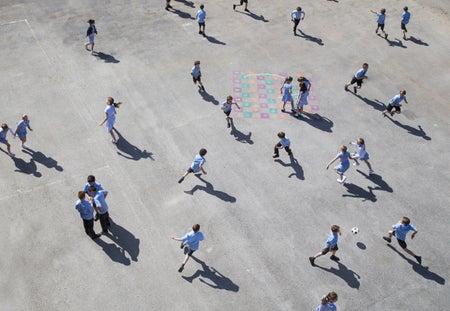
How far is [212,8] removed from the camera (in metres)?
25.5

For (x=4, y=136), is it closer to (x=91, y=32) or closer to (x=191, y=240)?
(x=91, y=32)

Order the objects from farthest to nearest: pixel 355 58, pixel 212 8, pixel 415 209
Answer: pixel 212 8 < pixel 355 58 < pixel 415 209

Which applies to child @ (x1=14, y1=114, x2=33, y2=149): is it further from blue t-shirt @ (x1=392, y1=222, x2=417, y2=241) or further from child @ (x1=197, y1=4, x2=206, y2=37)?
blue t-shirt @ (x1=392, y1=222, x2=417, y2=241)

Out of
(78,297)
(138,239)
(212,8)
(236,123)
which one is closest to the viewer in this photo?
(78,297)

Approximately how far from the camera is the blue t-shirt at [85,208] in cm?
1257

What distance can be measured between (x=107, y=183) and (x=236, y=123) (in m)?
5.84

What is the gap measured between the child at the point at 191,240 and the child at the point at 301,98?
328 inches

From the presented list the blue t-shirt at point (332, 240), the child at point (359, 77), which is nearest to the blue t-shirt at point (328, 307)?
the blue t-shirt at point (332, 240)

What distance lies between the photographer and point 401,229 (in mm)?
13250

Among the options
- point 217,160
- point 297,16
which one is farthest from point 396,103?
point 217,160

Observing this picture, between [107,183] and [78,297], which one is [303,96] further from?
[78,297]

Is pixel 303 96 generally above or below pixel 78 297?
above

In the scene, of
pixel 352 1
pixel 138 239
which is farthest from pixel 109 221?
pixel 352 1

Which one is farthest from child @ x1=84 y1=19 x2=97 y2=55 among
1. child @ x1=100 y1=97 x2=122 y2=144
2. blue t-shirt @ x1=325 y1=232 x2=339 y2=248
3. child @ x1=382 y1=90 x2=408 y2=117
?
blue t-shirt @ x1=325 y1=232 x2=339 y2=248
